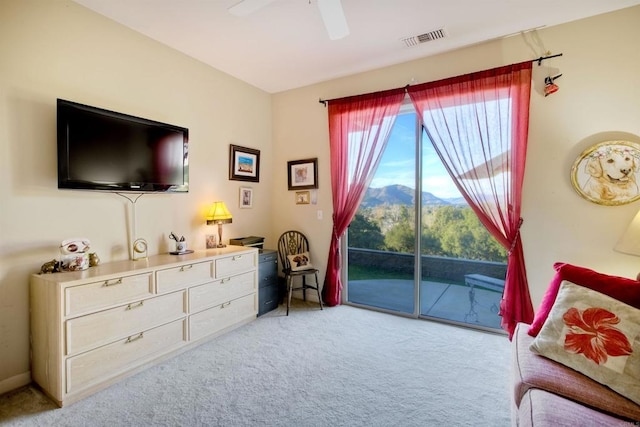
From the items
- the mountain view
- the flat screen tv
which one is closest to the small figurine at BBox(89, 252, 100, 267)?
the flat screen tv

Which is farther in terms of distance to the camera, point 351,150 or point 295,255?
point 295,255

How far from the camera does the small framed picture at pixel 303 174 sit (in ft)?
12.3

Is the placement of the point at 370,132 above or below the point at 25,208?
above

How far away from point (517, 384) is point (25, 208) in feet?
10.4

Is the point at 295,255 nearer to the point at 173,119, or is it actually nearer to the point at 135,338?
the point at 135,338

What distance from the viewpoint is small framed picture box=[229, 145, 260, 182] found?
353 centimetres

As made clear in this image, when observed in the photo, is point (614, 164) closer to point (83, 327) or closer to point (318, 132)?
point (318, 132)

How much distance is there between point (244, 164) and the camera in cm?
370

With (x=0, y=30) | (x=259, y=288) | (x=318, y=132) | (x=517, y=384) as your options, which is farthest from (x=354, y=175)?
(x=0, y=30)

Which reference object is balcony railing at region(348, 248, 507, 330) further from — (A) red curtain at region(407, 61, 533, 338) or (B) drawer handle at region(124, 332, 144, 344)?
(B) drawer handle at region(124, 332, 144, 344)

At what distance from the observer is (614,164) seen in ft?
7.50

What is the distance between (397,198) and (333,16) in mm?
1976

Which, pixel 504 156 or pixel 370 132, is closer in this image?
pixel 504 156

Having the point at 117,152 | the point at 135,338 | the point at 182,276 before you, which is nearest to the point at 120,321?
the point at 135,338
